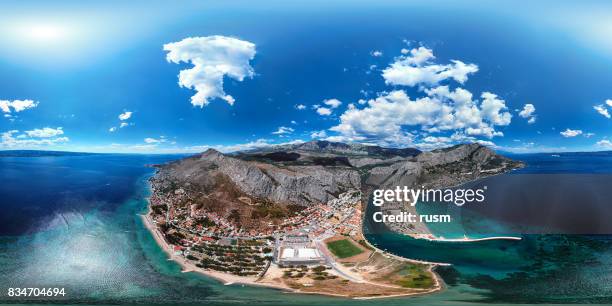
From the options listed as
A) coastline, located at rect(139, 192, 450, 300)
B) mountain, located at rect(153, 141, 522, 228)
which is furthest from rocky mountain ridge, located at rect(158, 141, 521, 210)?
coastline, located at rect(139, 192, 450, 300)

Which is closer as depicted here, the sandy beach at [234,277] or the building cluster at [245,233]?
the sandy beach at [234,277]

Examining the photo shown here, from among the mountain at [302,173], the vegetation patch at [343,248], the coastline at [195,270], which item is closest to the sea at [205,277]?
the coastline at [195,270]

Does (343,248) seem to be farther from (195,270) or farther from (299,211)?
(195,270)

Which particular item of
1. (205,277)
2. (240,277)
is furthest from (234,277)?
(205,277)

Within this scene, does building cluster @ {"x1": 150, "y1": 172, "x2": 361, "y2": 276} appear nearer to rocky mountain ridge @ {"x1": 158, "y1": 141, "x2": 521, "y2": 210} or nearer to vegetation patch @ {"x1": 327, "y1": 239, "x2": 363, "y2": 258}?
vegetation patch @ {"x1": 327, "y1": 239, "x2": 363, "y2": 258}

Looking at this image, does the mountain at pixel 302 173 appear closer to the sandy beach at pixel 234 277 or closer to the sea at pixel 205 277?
the sea at pixel 205 277

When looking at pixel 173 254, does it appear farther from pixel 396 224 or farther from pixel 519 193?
pixel 519 193
